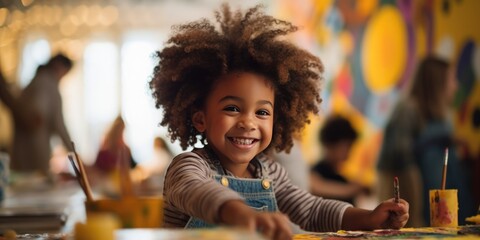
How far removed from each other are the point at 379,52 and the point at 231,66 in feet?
14.8

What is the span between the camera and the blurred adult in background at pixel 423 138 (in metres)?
4.31

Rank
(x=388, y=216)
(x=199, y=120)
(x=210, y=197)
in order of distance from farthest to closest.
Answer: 1. (x=199, y=120)
2. (x=388, y=216)
3. (x=210, y=197)

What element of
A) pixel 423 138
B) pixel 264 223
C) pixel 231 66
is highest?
pixel 423 138

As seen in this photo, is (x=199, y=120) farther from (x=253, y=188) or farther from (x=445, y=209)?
(x=445, y=209)

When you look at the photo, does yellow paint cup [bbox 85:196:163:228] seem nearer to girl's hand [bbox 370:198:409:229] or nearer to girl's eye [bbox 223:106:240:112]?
girl's eye [bbox 223:106:240:112]

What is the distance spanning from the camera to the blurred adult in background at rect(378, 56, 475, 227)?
4312 mm

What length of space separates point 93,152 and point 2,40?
186 centimetres

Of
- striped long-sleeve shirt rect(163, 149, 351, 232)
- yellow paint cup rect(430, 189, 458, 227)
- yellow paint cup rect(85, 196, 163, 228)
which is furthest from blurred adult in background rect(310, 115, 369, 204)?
yellow paint cup rect(85, 196, 163, 228)

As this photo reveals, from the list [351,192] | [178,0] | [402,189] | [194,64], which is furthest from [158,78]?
[178,0]

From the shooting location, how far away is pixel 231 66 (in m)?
1.42

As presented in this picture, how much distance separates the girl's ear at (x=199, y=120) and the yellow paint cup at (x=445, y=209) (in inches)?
18.3

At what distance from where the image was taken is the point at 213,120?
140cm

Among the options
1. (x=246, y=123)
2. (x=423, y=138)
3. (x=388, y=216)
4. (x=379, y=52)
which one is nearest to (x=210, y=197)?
(x=246, y=123)

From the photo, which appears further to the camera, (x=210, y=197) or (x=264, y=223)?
(x=210, y=197)
